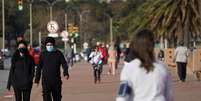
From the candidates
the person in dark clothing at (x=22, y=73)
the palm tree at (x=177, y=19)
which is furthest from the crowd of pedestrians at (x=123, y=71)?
the palm tree at (x=177, y=19)

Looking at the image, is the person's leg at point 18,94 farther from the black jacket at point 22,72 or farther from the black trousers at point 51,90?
the black trousers at point 51,90

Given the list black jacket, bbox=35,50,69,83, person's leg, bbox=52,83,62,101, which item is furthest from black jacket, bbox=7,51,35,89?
person's leg, bbox=52,83,62,101

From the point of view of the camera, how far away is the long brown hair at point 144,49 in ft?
22.5

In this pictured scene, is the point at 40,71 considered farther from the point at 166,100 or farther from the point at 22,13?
the point at 22,13

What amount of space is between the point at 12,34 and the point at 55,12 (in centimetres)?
980

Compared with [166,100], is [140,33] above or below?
above

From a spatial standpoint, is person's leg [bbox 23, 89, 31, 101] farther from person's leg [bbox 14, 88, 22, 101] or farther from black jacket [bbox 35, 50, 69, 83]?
black jacket [bbox 35, 50, 69, 83]

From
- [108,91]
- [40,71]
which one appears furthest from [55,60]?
[108,91]

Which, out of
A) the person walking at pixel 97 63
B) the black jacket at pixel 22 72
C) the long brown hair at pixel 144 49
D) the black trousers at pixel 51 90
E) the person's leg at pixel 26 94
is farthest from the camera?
the person walking at pixel 97 63

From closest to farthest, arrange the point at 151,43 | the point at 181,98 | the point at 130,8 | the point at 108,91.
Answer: the point at 151,43 < the point at 181,98 < the point at 108,91 < the point at 130,8

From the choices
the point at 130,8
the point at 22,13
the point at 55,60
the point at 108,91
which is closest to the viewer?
the point at 55,60

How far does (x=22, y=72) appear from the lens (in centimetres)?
1366

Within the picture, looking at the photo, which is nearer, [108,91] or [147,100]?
[147,100]

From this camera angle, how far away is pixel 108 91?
22500 millimetres
